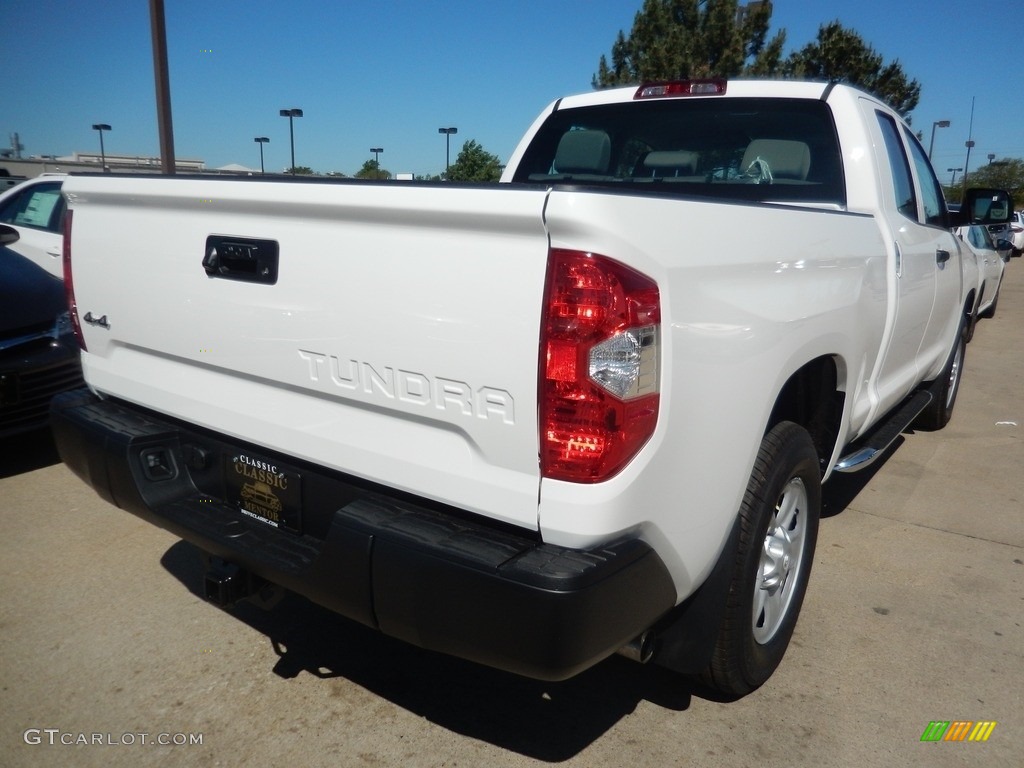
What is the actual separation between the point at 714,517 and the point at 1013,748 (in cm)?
132

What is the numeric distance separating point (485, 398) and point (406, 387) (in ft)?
0.76

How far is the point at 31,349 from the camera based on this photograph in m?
4.55

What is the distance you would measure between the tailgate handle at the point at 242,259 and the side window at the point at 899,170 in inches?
114

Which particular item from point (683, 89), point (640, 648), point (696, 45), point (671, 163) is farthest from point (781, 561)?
point (696, 45)

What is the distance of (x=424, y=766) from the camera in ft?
7.64

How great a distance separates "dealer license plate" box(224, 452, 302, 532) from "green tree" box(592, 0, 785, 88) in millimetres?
19311

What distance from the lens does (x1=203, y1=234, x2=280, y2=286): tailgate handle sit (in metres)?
2.18

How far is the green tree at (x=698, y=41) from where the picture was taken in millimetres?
19969

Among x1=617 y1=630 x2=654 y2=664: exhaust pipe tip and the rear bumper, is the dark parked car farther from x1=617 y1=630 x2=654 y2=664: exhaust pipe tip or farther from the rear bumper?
x1=617 y1=630 x2=654 y2=664: exhaust pipe tip

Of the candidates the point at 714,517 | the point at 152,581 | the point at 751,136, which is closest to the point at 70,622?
the point at 152,581

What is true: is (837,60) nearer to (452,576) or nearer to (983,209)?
(983,209)

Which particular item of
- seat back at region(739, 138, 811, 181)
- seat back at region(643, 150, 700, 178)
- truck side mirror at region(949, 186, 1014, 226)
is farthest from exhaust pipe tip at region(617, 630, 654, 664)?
truck side mirror at region(949, 186, 1014, 226)

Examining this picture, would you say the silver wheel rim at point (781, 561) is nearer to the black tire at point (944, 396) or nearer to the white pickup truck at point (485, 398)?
the white pickup truck at point (485, 398)

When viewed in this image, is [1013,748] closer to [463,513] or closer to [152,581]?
[463,513]
